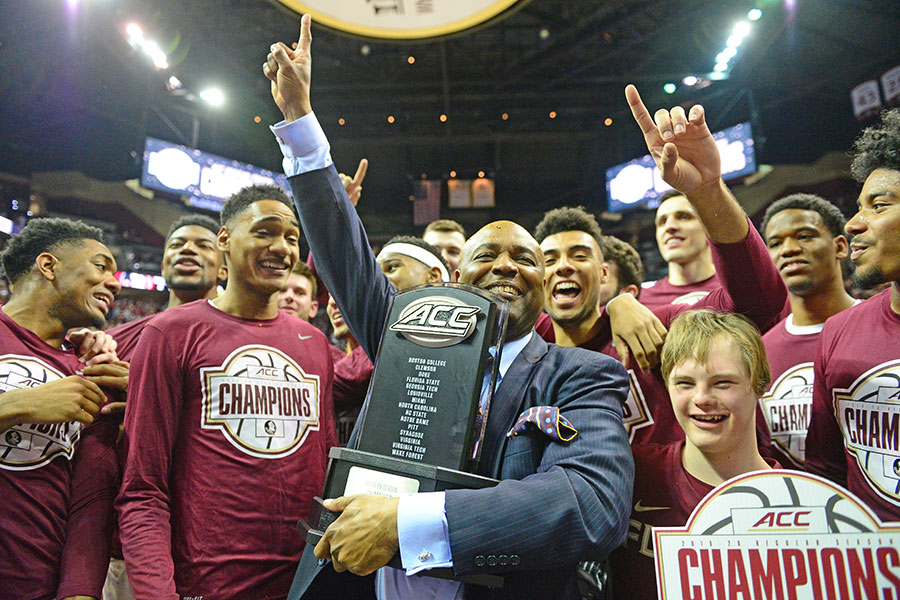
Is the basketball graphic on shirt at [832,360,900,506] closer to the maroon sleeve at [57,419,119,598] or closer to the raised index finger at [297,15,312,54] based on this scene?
the raised index finger at [297,15,312,54]

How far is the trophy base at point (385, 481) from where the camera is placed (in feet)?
4.15

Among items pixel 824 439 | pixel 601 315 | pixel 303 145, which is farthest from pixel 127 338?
pixel 824 439

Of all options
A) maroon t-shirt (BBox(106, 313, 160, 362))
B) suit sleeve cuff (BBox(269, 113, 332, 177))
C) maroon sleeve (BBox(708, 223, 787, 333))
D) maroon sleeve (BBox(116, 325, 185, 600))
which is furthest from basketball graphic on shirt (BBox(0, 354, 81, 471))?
maroon sleeve (BBox(708, 223, 787, 333))

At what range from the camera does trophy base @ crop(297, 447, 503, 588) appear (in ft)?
4.15

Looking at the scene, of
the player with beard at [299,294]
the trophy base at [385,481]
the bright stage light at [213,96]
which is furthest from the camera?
the bright stage light at [213,96]

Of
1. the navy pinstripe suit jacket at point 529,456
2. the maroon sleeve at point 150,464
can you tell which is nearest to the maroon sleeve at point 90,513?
the maroon sleeve at point 150,464

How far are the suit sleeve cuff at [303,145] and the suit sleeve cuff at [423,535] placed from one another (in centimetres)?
99

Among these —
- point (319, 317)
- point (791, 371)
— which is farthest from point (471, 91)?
point (791, 371)

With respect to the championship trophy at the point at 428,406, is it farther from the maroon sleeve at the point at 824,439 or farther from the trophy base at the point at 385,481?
the maroon sleeve at the point at 824,439

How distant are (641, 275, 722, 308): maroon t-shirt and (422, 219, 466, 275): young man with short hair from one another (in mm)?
1317

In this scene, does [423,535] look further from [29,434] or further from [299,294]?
[299,294]

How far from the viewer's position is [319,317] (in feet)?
22.7

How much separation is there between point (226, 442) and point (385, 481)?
867 mm

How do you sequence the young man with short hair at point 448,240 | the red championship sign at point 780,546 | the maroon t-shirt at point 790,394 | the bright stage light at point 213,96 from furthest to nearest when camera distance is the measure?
the bright stage light at point 213,96, the young man with short hair at point 448,240, the maroon t-shirt at point 790,394, the red championship sign at point 780,546
